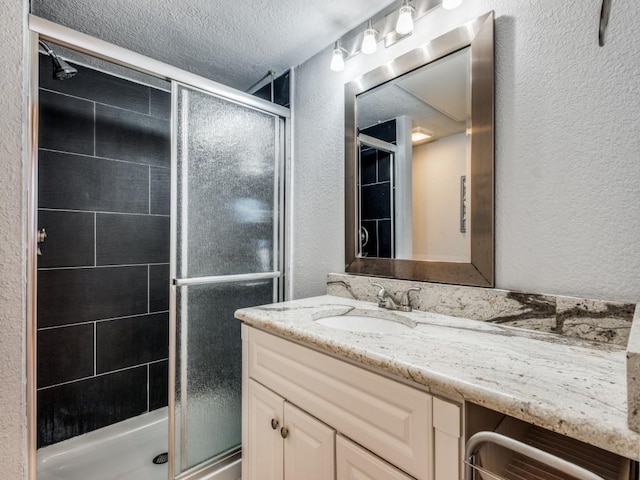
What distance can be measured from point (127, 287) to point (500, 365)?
203 centimetres

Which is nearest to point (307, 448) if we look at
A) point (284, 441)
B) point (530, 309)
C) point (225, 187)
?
point (284, 441)

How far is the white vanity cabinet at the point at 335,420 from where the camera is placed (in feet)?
2.35

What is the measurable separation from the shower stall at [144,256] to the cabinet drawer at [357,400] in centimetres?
53

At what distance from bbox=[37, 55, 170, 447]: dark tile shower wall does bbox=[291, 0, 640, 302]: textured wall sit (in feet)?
6.03

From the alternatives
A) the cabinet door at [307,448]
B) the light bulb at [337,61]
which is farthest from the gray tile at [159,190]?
the cabinet door at [307,448]

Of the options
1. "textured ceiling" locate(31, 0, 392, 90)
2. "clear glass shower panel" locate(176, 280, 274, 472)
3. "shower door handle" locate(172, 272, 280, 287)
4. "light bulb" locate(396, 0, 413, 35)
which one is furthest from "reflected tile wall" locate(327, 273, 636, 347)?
"textured ceiling" locate(31, 0, 392, 90)

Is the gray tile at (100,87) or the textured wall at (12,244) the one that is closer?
the textured wall at (12,244)

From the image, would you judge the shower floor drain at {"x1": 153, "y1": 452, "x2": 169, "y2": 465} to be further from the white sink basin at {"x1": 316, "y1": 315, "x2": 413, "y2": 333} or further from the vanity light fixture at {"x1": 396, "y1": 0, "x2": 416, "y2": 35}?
the vanity light fixture at {"x1": 396, "y1": 0, "x2": 416, "y2": 35}

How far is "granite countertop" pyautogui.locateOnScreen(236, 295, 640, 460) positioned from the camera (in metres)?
0.53

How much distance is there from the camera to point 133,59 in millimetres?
1284

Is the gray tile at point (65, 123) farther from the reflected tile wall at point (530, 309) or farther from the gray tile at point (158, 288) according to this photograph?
the reflected tile wall at point (530, 309)

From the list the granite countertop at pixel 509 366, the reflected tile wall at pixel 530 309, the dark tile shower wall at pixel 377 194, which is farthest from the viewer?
the dark tile shower wall at pixel 377 194

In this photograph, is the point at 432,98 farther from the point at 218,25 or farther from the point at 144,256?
the point at 144,256

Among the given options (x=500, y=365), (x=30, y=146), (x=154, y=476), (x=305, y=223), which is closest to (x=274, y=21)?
(x=305, y=223)
